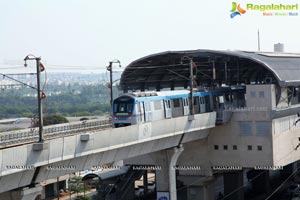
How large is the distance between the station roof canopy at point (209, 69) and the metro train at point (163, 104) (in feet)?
6.53

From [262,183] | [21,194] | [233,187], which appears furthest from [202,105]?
[21,194]

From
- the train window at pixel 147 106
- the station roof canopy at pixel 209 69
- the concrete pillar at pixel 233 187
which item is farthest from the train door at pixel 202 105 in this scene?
the concrete pillar at pixel 233 187

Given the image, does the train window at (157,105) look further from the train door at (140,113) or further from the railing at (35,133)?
the railing at (35,133)

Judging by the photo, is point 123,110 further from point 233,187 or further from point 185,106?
point 233,187

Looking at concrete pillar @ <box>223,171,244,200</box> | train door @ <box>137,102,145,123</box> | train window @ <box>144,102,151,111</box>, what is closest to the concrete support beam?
train door @ <box>137,102,145,123</box>

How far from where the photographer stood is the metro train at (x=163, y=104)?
33750 mm

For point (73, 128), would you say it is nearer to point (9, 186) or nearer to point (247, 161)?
point (247, 161)

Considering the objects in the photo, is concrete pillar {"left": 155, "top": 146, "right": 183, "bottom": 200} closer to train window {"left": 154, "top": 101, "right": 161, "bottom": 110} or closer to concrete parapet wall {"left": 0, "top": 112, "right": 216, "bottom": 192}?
concrete parapet wall {"left": 0, "top": 112, "right": 216, "bottom": 192}

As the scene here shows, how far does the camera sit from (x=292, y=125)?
42844mm

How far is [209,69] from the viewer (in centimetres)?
4884

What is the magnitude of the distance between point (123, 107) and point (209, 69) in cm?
1684

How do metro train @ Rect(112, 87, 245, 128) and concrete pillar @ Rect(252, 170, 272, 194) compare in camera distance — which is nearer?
metro train @ Rect(112, 87, 245, 128)

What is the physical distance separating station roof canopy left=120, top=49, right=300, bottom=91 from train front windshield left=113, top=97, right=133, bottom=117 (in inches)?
395

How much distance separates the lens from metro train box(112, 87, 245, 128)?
33750 mm
